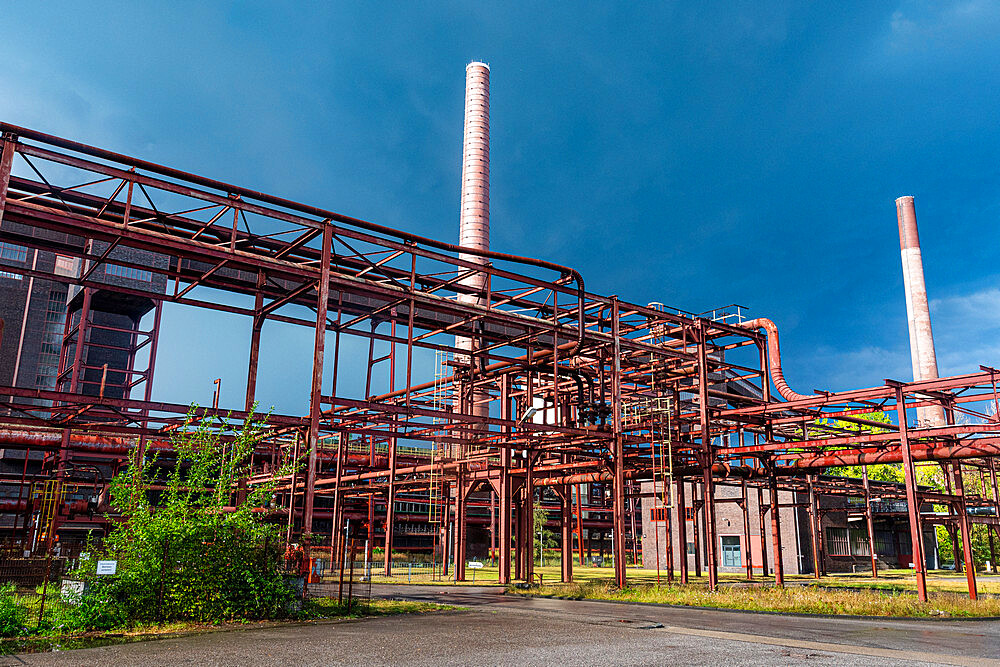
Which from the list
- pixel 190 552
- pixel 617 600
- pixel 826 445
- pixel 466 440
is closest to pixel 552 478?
pixel 466 440

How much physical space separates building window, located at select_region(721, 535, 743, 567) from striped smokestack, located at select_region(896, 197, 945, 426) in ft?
86.9

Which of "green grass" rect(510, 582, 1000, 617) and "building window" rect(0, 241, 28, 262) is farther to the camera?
"building window" rect(0, 241, 28, 262)

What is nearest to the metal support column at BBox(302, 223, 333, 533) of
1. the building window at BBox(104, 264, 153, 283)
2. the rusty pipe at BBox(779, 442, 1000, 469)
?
the rusty pipe at BBox(779, 442, 1000, 469)

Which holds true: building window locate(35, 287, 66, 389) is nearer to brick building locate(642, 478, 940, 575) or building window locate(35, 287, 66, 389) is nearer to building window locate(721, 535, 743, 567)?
brick building locate(642, 478, 940, 575)

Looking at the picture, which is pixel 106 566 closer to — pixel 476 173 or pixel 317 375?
pixel 317 375

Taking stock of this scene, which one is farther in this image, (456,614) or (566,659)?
(456,614)

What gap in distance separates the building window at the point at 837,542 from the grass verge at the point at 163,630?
3650cm

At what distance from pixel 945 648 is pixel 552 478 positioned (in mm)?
16538

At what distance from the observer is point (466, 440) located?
25016mm

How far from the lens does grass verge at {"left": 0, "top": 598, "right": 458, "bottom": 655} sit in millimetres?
11289

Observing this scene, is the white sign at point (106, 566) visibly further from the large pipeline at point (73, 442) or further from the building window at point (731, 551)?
the building window at point (731, 551)

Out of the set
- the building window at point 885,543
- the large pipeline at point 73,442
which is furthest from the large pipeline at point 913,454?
the building window at point 885,543

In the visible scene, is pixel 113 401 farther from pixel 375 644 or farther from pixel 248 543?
pixel 375 644

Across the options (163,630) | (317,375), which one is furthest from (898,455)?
(163,630)
